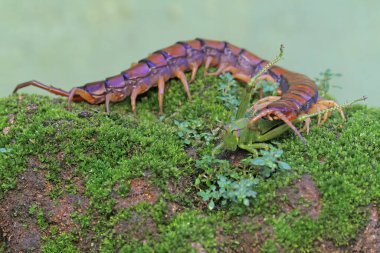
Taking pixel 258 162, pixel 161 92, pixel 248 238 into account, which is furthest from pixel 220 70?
pixel 248 238

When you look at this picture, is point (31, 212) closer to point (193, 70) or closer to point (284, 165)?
point (284, 165)

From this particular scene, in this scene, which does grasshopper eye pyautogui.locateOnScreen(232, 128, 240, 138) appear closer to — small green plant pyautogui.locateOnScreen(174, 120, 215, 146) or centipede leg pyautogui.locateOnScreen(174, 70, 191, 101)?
small green plant pyautogui.locateOnScreen(174, 120, 215, 146)

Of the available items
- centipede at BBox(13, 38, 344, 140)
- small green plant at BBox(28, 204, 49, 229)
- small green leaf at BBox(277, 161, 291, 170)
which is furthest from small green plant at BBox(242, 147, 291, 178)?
small green plant at BBox(28, 204, 49, 229)

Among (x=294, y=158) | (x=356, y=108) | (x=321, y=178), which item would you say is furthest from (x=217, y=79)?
(x=321, y=178)

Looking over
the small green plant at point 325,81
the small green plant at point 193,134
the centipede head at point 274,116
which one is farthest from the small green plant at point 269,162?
the small green plant at point 325,81

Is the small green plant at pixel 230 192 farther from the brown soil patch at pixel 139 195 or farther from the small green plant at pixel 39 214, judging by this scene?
the small green plant at pixel 39 214

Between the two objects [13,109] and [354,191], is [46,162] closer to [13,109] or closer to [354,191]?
[13,109]
